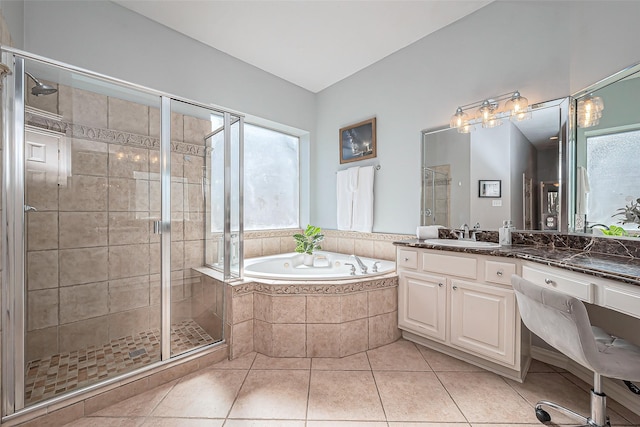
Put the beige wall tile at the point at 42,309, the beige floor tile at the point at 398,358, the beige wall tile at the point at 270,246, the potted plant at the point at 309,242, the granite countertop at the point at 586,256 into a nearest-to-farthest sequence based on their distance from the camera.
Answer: the granite countertop at the point at 586,256
the beige wall tile at the point at 42,309
the beige floor tile at the point at 398,358
the potted plant at the point at 309,242
the beige wall tile at the point at 270,246

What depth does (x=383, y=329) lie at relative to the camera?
226 cm

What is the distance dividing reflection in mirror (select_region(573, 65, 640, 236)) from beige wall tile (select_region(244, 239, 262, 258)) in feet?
9.33

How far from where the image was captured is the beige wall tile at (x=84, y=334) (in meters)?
1.80

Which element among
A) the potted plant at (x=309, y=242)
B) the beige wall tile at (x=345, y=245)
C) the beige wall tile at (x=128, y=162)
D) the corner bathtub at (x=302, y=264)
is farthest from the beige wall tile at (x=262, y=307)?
the beige wall tile at (x=345, y=245)

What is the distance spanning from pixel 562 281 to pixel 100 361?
275 centimetres

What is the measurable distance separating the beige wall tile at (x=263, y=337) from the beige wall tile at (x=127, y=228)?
3.40 ft

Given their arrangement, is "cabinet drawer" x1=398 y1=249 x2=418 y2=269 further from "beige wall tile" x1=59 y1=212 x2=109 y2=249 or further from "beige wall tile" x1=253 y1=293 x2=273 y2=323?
"beige wall tile" x1=59 y1=212 x2=109 y2=249

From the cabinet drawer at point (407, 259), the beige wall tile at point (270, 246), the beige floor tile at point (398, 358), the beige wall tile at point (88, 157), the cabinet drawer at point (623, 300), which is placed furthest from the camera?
the beige wall tile at point (270, 246)

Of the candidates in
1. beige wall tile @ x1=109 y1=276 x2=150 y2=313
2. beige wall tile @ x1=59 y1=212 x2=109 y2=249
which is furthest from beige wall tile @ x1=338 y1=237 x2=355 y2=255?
beige wall tile @ x1=59 y1=212 x2=109 y2=249

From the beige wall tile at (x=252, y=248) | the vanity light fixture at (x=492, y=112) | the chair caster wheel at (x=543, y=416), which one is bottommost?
the chair caster wheel at (x=543, y=416)

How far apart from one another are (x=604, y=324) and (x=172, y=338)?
276 cm

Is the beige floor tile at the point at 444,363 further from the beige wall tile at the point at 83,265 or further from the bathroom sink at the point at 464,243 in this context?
the beige wall tile at the point at 83,265

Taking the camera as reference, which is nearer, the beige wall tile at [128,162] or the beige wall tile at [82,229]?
the beige wall tile at [82,229]

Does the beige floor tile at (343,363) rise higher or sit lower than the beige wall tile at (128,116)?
lower
